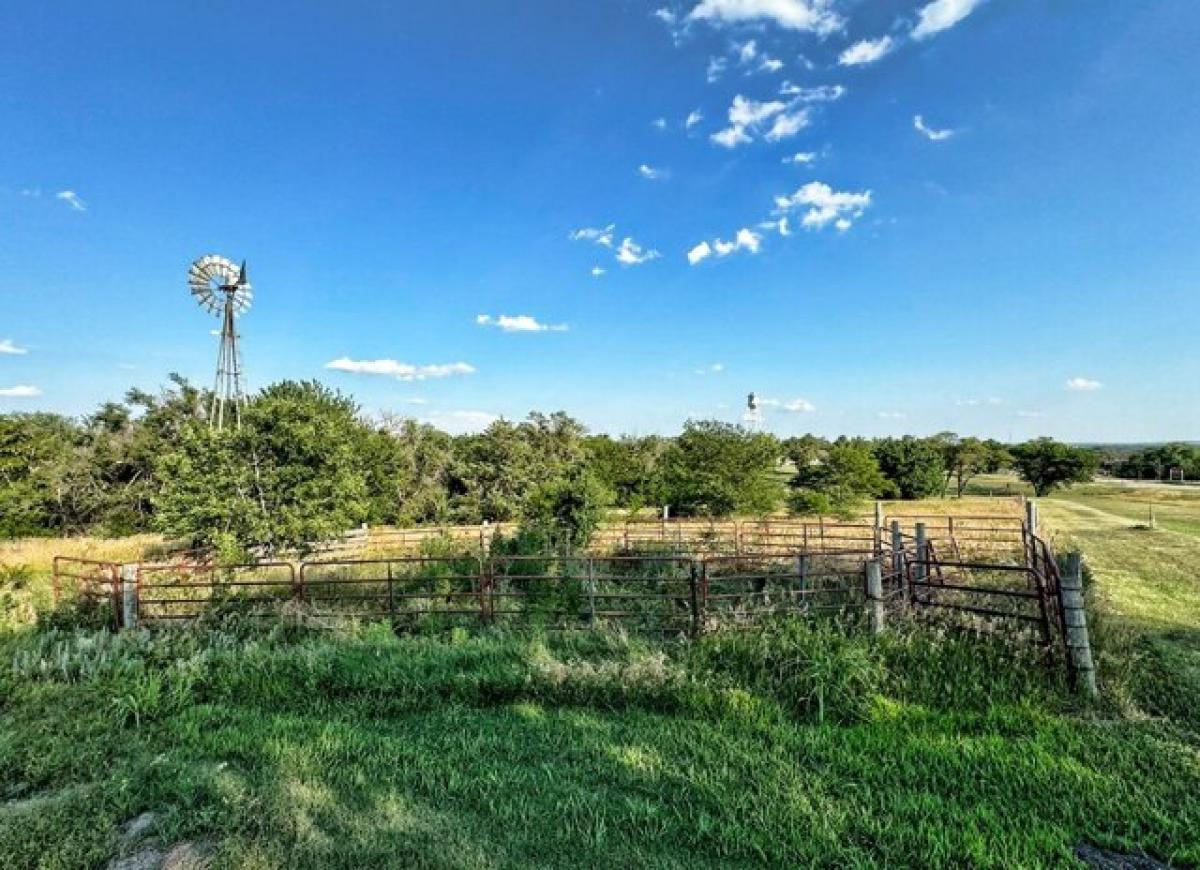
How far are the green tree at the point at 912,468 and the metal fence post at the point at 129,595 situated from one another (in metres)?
56.4

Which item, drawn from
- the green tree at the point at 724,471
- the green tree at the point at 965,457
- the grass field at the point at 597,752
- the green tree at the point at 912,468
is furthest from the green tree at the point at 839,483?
the grass field at the point at 597,752

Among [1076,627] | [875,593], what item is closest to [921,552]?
[875,593]

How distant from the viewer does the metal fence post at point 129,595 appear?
29.7 ft

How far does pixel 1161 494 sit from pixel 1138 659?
57.5 meters

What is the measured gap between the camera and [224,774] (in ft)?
13.8

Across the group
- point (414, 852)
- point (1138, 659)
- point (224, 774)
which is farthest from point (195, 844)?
point (1138, 659)

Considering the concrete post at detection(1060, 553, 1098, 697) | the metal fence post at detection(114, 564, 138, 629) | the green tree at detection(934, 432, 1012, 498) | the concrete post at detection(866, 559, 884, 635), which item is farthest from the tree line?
the green tree at detection(934, 432, 1012, 498)

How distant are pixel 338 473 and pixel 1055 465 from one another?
62305 mm

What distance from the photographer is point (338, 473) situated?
73.5 feet

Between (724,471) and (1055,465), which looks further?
(1055,465)

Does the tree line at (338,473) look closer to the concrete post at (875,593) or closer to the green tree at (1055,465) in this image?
the concrete post at (875,593)

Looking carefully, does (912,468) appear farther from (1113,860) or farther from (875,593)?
(1113,860)

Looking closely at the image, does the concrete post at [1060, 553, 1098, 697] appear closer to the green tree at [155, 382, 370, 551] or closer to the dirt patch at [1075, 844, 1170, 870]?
the dirt patch at [1075, 844, 1170, 870]

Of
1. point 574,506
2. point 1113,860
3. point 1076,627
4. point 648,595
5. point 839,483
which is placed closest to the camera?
point 1113,860
